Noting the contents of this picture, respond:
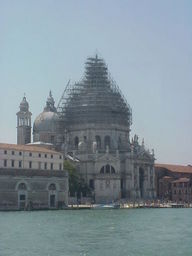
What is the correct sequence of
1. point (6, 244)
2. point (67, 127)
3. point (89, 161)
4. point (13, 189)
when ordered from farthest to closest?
1. point (67, 127)
2. point (89, 161)
3. point (13, 189)
4. point (6, 244)

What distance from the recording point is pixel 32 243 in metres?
38.9

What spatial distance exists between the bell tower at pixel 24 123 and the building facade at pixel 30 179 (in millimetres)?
26476

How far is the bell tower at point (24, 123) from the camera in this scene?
11369 centimetres

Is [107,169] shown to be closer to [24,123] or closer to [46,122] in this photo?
[46,122]

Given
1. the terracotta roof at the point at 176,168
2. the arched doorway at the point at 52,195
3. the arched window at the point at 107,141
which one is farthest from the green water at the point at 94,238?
the terracotta roof at the point at 176,168

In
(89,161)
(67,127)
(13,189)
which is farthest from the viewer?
(67,127)

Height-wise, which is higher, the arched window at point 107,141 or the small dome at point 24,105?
the small dome at point 24,105

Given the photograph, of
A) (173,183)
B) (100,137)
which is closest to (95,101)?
(100,137)

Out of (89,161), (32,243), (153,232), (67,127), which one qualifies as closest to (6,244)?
(32,243)

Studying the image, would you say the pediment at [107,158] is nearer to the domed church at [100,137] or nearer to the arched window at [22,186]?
the domed church at [100,137]

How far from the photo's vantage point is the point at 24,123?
114 metres

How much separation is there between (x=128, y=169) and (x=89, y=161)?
6077 millimetres

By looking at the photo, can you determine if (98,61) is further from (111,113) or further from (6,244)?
(6,244)

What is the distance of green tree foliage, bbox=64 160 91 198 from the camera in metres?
95.2
